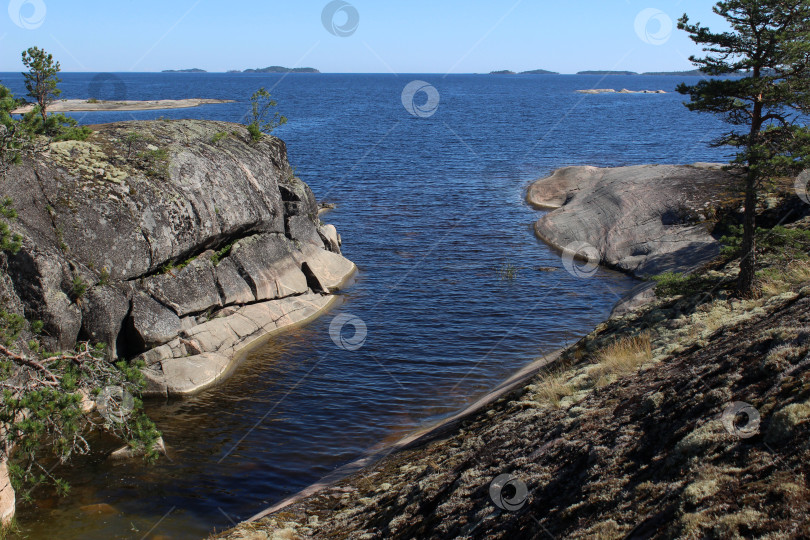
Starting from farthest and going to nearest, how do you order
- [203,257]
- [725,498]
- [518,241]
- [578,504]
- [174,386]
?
1. [518,241]
2. [203,257]
3. [174,386]
4. [578,504]
5. [725,498]

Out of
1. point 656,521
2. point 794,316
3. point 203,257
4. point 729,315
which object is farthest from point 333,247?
point 656,521

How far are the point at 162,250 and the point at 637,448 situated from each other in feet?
60.4

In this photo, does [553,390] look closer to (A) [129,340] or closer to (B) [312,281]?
(A) [129,340]

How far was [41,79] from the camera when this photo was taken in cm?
2194

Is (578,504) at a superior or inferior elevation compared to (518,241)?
superior

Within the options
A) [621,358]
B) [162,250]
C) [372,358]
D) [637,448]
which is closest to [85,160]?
[162,250]

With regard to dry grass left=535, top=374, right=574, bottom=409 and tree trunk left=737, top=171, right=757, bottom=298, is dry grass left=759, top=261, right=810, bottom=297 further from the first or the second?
dry grass left=535, top=374, right=574, bottom=409

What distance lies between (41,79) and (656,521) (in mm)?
23106

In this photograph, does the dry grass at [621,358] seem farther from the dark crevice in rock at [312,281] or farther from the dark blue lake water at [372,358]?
the dark crevice in rock at [312,281]

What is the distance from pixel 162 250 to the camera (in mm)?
22906

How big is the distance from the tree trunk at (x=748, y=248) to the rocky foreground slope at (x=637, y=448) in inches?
14.5

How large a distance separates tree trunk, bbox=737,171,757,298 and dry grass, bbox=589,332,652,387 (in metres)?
2.83

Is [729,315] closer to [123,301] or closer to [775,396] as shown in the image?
[775,396]

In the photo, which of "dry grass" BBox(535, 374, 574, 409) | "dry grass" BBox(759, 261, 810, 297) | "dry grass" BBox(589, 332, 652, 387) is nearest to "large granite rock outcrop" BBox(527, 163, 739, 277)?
"dry grass" BBox(759, 261, 810, 297)
